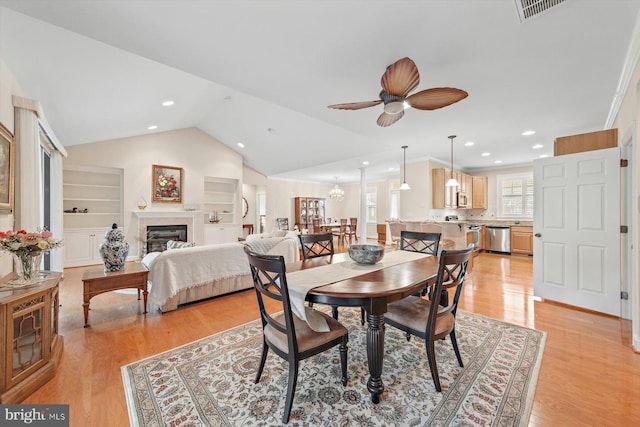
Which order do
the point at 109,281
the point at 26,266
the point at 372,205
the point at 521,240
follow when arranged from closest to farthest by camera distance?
the point at 26,266, the point at 109,281, the point at 521,240, the point at 372,205

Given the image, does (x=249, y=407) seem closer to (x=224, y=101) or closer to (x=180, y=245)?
(x=180, y=245)

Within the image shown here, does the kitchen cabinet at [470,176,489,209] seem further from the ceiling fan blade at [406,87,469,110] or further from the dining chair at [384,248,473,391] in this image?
the dining chair at [384,248,473,391]

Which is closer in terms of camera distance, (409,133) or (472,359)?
(472,359)

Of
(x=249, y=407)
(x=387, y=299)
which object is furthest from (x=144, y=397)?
(x=387, y=299)

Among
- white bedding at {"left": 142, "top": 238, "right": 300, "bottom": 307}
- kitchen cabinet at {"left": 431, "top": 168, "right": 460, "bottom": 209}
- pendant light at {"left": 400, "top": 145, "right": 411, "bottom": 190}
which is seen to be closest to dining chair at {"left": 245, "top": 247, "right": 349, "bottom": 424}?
white bedding at {"left": 142, "top": 238, "right": 300, "bottom": 307}

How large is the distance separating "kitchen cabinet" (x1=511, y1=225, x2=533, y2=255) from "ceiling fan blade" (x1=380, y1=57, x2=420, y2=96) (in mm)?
6257

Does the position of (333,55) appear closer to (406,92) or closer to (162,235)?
(406,92)

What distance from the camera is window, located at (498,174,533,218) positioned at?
684 cm

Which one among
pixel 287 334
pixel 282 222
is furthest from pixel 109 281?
pixel 282 222

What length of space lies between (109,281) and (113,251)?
1.20 feet

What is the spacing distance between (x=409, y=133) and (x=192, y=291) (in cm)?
402

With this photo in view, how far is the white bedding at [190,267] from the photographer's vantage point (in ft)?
9.73

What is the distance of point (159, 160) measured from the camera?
21.7 ft

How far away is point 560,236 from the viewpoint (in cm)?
323
